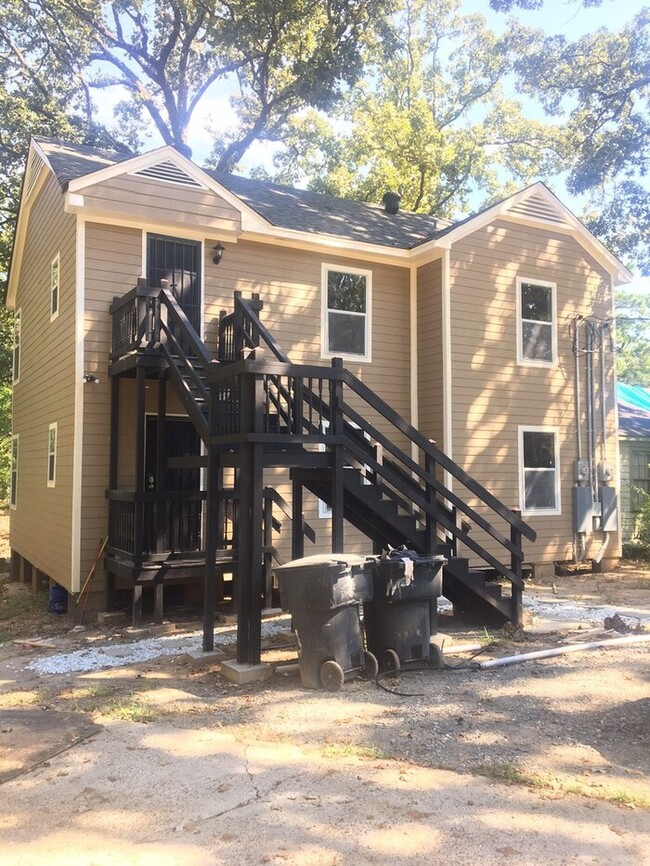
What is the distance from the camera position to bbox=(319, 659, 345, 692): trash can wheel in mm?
5586

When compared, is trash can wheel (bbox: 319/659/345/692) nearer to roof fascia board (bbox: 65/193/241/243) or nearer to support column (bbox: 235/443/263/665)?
support column (bbox: 235/443/263/665)

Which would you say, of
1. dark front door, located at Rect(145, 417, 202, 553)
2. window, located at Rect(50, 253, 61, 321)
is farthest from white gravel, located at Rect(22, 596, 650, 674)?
window, located at Rect(50, 253, 61, 321)

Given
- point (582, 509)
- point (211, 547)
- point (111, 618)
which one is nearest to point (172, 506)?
point (111, 618)

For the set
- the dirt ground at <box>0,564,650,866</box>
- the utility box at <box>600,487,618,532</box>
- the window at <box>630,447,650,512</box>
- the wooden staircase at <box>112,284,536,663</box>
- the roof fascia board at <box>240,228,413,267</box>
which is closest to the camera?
the dirt ground at <box>0,564,650,866</box>

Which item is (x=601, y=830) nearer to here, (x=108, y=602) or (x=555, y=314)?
(x=108, y=602)

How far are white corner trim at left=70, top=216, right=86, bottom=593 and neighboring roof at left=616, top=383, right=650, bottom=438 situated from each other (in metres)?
12.2

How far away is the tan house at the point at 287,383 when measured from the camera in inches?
281

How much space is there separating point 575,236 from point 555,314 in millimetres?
1673

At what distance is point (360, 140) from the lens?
92.2ft

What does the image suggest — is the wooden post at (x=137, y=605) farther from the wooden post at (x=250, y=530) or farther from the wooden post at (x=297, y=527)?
the wooden post at (x=250, y=530)

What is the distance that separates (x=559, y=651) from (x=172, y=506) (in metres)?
4.81

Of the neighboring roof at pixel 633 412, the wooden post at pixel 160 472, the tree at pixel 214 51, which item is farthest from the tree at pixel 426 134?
the wooden post at pixel 160 472

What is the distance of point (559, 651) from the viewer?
670 centimetres

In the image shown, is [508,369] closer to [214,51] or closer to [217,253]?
[217,253]
